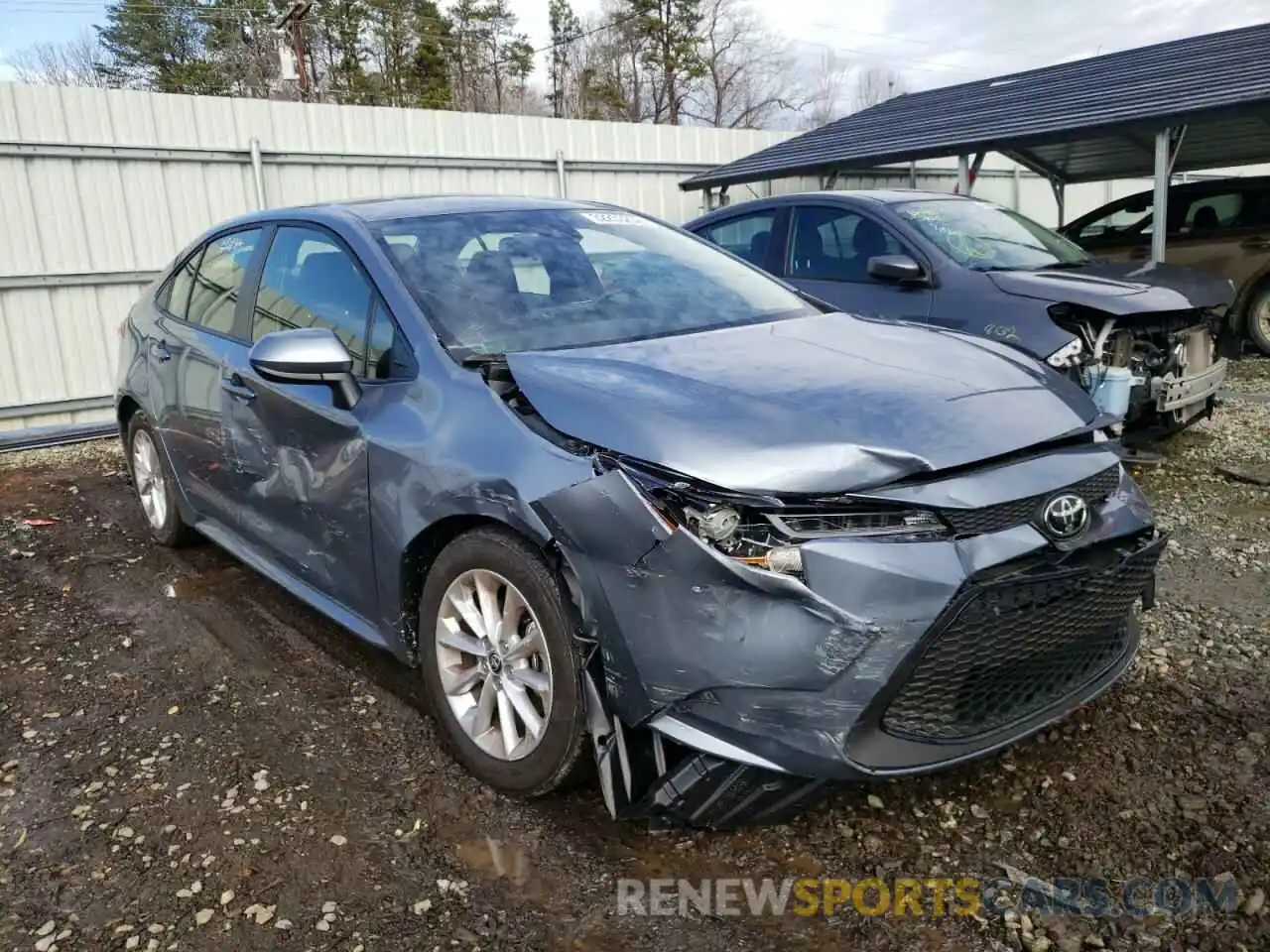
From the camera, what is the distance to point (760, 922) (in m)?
2.11

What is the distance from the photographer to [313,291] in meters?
3.33

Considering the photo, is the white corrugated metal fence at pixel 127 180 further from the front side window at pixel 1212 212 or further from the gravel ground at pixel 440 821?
the front side window at pixel 1212 212

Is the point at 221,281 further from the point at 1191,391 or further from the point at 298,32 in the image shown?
the point at 298,32

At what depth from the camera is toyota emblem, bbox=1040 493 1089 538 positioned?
2.16 m

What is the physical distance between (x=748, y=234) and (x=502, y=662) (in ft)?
16.2

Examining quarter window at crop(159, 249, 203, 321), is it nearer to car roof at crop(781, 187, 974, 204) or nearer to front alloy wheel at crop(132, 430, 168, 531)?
front alloy wheel at crop(132, 430, 168, 531)

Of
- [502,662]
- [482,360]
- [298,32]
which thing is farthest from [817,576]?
[298,32]

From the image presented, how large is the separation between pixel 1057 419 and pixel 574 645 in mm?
1319

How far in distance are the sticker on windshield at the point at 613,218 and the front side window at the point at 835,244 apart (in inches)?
97.9

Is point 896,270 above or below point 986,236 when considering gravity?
below

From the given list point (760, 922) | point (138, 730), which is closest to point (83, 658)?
point (138, 730)

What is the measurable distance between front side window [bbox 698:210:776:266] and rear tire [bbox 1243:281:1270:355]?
5.68m

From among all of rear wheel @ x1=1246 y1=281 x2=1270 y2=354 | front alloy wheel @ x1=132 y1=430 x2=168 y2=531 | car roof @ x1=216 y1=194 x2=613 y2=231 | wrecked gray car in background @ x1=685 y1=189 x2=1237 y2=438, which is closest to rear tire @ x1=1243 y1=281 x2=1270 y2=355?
rear wheel @ x1=1246 y1=281 x2=1270 y2=354

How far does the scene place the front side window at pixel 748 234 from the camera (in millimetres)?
6684
